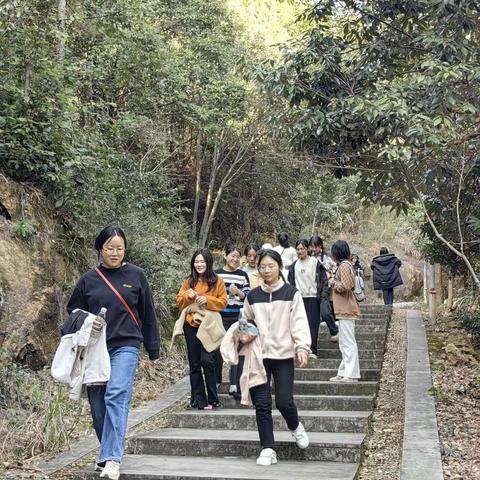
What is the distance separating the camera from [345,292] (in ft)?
25.5

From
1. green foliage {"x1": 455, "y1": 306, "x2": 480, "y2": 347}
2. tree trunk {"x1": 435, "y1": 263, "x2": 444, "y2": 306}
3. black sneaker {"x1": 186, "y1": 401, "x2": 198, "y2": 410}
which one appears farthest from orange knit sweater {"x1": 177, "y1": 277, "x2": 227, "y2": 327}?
tree trunk {"x1": 435, "y1": 263, "x2": 444, "y2": 306}

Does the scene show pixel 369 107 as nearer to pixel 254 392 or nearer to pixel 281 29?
pixel 254 392

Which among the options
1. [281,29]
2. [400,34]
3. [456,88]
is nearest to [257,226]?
[281,29]

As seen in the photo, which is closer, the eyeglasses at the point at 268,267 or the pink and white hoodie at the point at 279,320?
the pink and white hoodie at the point at 279,320

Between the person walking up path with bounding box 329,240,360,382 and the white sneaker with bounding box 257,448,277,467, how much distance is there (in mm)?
2704

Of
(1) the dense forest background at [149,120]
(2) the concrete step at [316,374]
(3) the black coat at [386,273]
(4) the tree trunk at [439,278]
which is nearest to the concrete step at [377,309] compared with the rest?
(3) the black coat at [386,273]

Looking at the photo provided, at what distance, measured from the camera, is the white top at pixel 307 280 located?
353 inches

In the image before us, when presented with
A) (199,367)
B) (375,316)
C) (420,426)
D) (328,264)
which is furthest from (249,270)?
(375,316)

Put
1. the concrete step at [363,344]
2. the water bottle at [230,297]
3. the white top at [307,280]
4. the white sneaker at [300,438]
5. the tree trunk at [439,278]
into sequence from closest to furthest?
the white sneaker at [300,438] < the water bottle at [230,297] < the white top at [307,280] < the concrete step at [363,344] < the tree trunk at [439,278]

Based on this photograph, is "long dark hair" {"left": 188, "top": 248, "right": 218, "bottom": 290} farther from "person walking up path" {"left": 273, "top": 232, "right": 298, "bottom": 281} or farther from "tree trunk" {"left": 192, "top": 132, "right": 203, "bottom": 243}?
"tree trunk" {"left": 192, "top": 132, "right": 203, "bottom": 243}

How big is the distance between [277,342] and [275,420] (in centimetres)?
146

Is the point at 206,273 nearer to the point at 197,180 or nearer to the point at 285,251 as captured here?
the point at 285,251

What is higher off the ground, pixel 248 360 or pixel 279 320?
pixel 279 320

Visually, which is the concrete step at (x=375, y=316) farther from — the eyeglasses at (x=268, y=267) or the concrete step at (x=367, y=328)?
the eyeglasses at (x=268, y=267)
